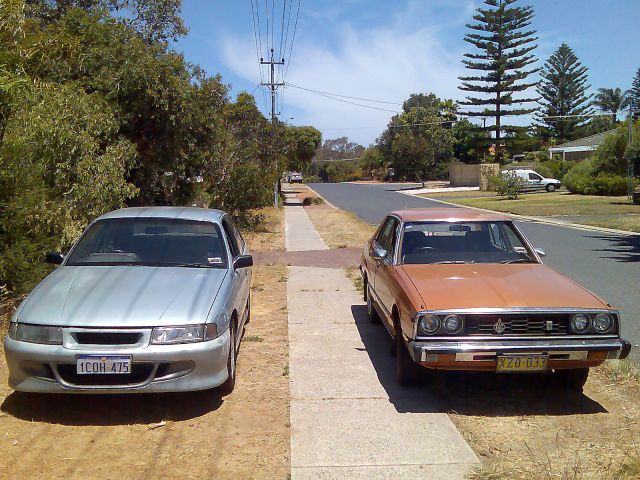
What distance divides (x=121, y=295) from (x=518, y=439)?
3210mm

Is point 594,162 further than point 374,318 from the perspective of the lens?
Yes

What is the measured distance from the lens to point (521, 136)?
65.9 meters

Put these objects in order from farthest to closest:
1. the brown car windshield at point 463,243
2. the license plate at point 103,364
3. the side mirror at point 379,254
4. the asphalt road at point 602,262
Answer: the asphalt road at point 602,262
the side mirror at point 379,254
the brown car windshield at point 463,243
the license plate at point 103,364

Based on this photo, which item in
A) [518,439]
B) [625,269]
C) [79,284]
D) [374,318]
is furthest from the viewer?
[625,269]

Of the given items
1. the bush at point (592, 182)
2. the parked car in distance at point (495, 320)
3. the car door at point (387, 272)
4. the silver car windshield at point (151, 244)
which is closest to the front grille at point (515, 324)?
the parked car in distance at point (495, 320)

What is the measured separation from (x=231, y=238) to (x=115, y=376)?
2613 millimetres

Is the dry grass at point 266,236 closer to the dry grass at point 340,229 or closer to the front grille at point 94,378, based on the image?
the dry grass at point 340,229

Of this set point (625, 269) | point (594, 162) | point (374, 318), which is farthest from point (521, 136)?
point (374, 318)

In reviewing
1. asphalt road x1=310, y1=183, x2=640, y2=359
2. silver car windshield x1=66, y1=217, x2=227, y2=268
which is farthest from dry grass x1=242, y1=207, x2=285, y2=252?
silver car windshield x1=66, y1=217, x2=227, y2=268

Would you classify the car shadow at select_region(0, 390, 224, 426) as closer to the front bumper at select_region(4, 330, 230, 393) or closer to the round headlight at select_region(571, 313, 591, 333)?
the front bumper at select_region(4, 330, 230, 393)

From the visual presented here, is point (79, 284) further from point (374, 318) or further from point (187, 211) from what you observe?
point (374, 318)

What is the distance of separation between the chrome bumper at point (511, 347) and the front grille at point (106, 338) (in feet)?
7.06

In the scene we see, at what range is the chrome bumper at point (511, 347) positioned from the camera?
4.84 metres

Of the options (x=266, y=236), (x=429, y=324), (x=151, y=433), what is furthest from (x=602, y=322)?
(x=266, y=236)
